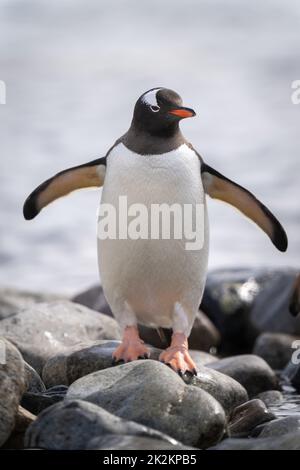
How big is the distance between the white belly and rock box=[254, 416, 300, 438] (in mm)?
1183

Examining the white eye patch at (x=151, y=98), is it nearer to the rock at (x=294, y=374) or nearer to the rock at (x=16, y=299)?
the rock at (x=294, y=374)

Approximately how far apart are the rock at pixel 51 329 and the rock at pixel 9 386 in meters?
2.53

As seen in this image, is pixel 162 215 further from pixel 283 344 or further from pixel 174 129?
pixel 283 344

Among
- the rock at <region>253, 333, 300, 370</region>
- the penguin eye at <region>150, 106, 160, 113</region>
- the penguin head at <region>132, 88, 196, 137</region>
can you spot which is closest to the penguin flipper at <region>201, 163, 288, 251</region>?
the penguin head at <region>132, 88, 196, 137</region>

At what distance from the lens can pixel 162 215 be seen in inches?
276

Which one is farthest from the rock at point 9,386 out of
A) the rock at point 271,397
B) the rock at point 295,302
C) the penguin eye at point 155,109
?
the rock at point 295,302

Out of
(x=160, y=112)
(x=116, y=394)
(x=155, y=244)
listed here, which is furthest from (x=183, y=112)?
(x=116, y=394)

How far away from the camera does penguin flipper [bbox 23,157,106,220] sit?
→ 7.80m

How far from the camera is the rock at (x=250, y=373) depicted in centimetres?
899

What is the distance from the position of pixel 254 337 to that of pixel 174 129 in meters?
7.46

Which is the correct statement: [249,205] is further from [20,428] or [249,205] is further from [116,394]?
[20,428]

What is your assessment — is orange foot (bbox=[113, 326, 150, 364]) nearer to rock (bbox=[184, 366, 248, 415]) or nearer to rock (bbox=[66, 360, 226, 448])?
rock (bbox=[184, 366, 248, 415])

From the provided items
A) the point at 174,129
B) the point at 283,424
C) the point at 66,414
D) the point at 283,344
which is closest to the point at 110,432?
the point at 66,414

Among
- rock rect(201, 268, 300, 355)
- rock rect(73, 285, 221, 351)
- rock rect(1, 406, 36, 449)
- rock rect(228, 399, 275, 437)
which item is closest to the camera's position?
rock rect(1, 406, 36, 449)
